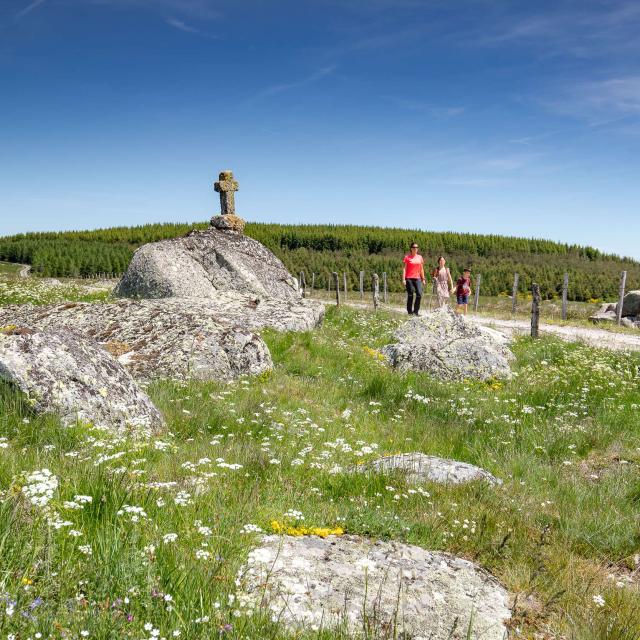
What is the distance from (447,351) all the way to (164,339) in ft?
22.3

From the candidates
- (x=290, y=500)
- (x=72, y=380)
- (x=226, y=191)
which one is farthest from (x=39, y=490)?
(x=226, y=191)

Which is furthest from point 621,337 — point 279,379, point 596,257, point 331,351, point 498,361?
point 596,257

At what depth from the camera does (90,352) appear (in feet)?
23.9

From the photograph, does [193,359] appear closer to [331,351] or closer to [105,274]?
[331,351]

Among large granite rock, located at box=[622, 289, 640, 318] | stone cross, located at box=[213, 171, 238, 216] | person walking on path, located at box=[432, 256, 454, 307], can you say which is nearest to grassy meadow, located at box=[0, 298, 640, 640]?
person walking on path, located at box=[432, 256, 454, 307]

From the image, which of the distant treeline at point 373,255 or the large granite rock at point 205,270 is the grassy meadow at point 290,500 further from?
the distant treeline at point 373,255

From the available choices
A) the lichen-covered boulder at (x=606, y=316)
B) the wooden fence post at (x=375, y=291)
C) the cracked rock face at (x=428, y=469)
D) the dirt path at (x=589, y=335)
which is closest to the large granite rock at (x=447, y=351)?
the dirt path at (x=589, y=335)

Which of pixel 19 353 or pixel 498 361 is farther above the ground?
pixel 19 353

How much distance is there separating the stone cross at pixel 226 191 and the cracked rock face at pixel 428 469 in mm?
18367

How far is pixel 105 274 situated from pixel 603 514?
84.3m

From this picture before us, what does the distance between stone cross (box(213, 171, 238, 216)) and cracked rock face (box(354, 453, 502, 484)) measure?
18.4m

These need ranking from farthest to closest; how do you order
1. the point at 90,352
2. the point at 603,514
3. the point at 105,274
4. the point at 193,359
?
1. the point at 105,274
2. the point at 193,359
3. the point at 90,352
4. the point at 603,514

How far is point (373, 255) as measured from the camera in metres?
99.3

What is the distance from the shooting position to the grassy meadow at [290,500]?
2.66m
